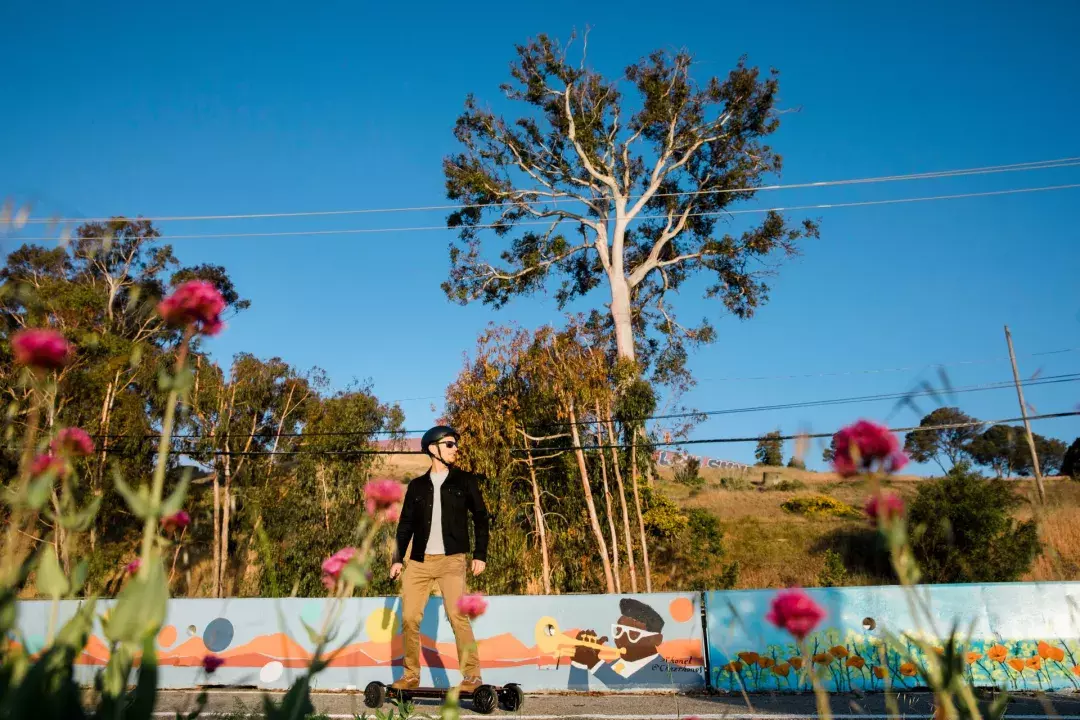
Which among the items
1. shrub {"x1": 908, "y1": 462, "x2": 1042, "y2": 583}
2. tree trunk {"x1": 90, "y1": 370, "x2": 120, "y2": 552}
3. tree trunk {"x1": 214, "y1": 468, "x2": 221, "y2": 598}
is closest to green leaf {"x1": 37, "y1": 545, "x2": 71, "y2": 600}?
shrub {"x1": 908, "y1": 462, "x2": 1042, "y2": 583}

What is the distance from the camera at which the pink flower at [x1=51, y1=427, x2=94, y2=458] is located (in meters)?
1.37

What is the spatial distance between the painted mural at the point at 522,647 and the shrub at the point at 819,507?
1854cm

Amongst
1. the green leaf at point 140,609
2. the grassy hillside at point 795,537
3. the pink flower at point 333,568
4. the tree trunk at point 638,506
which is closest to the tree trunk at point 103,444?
the grassy hillside at point 795,537

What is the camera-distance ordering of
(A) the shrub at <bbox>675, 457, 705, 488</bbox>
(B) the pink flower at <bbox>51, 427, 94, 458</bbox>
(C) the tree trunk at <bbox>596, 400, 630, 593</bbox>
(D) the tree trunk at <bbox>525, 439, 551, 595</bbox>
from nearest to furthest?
(B) the pink flower at <bbox>51, 427, 94, 458</bbox>
(D) the tree trunk at <bbox>525, 439, 551, 595</bbox>
(C) the tree trunk at <bbox>596, 400, 630, 593</bbox>
(A) the shrub at <bbox>675, 457, 705, 488</bbox>

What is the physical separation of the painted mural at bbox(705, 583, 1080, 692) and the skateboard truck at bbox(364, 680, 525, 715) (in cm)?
176

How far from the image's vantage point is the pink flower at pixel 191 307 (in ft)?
4.00

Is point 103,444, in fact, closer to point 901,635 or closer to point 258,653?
point 258,653

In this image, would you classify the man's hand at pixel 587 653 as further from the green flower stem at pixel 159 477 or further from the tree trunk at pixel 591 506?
the tree trunk at pixel 591 506

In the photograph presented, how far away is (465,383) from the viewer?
50.0ft

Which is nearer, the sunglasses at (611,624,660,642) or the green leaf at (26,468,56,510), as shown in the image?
the green leaf at (26,468,56,510)

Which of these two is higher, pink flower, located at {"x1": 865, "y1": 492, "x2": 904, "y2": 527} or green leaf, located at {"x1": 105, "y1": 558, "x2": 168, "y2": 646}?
pink flower, located at {"x1": 865, "y1": 492, "x2": 904, "y2": 527}

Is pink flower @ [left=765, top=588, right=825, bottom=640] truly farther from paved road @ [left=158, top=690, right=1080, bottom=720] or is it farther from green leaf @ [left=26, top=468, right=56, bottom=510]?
paved road @ [left=158, top=690, right=1080, bottom=720]

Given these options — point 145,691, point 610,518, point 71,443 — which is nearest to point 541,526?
point 610,518

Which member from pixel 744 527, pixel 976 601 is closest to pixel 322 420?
pixel 744 527
